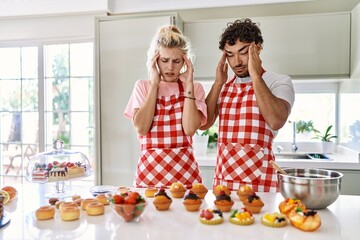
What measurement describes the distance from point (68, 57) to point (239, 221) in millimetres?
2620

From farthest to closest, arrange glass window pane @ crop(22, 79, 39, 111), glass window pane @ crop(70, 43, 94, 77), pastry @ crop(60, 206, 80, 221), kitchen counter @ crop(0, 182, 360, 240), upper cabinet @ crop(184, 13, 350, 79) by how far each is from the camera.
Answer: glass window pane @ crop(22, 79, 39, 111) < glass window pane @ crop(70, 43, 94, 77) < upper cabinet @ crop(184, 13, 350, 79) < pastry @ crop(60, 206, 80, 221) < kitchen counter @ crop(0, 182, 360, 240)

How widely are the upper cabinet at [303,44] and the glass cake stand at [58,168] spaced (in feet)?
4.92

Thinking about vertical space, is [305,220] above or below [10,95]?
below

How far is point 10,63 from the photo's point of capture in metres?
3.25

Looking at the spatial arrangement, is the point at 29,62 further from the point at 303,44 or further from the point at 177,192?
the point at 177,192

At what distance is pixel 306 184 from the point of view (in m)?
1.02

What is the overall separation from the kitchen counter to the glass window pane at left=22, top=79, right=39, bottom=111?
228 centimetres

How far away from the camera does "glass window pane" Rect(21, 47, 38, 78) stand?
3139 millimetres

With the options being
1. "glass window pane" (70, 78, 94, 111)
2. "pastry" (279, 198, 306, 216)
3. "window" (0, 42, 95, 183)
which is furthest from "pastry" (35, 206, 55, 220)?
"glass window pane" (70, 78, 94, 111)

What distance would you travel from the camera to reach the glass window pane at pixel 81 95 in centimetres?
311

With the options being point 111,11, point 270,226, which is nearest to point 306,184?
point 270,226

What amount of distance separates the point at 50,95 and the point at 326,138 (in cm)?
245

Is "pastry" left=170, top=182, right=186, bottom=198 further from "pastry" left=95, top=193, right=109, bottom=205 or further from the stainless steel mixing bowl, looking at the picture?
the stainless steel mixing bowl

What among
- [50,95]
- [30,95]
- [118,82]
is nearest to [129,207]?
[118,82]
